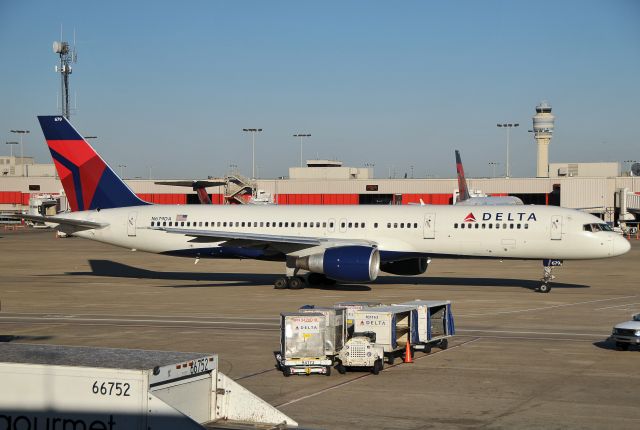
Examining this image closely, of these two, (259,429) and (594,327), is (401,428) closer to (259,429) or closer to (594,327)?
(259,429)

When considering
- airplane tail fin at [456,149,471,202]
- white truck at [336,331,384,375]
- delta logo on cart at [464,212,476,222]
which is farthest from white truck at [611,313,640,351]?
airplane tail fin at [456,149,471,202]

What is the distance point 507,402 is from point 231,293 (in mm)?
24489

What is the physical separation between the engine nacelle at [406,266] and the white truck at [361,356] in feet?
72.7

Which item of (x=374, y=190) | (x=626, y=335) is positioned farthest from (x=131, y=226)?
(x=374, y=190)

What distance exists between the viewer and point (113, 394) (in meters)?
11.9

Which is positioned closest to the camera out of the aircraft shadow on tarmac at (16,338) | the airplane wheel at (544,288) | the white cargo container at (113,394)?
the white cargo container at (113,394)

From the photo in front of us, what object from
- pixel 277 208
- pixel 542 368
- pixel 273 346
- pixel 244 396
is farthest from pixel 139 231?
pixel 244 396

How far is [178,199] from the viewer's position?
11925cm

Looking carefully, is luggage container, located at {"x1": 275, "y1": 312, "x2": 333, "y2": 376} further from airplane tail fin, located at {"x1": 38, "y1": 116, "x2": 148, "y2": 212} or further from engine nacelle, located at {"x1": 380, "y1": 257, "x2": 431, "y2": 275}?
airplane tail fin, located at {"x1": 38, "y1": 116, "x2": 148, "y2": 212}

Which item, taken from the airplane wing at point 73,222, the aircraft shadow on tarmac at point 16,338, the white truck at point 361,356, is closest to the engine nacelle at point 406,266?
the airplane wing at point 73,222

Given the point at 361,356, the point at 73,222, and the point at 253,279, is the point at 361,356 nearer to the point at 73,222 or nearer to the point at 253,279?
the point at 253,279

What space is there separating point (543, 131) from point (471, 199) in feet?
315

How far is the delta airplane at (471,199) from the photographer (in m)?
86.2

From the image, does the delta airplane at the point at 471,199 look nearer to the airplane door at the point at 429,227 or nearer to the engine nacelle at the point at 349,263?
the airplane door at the point at 429,227
